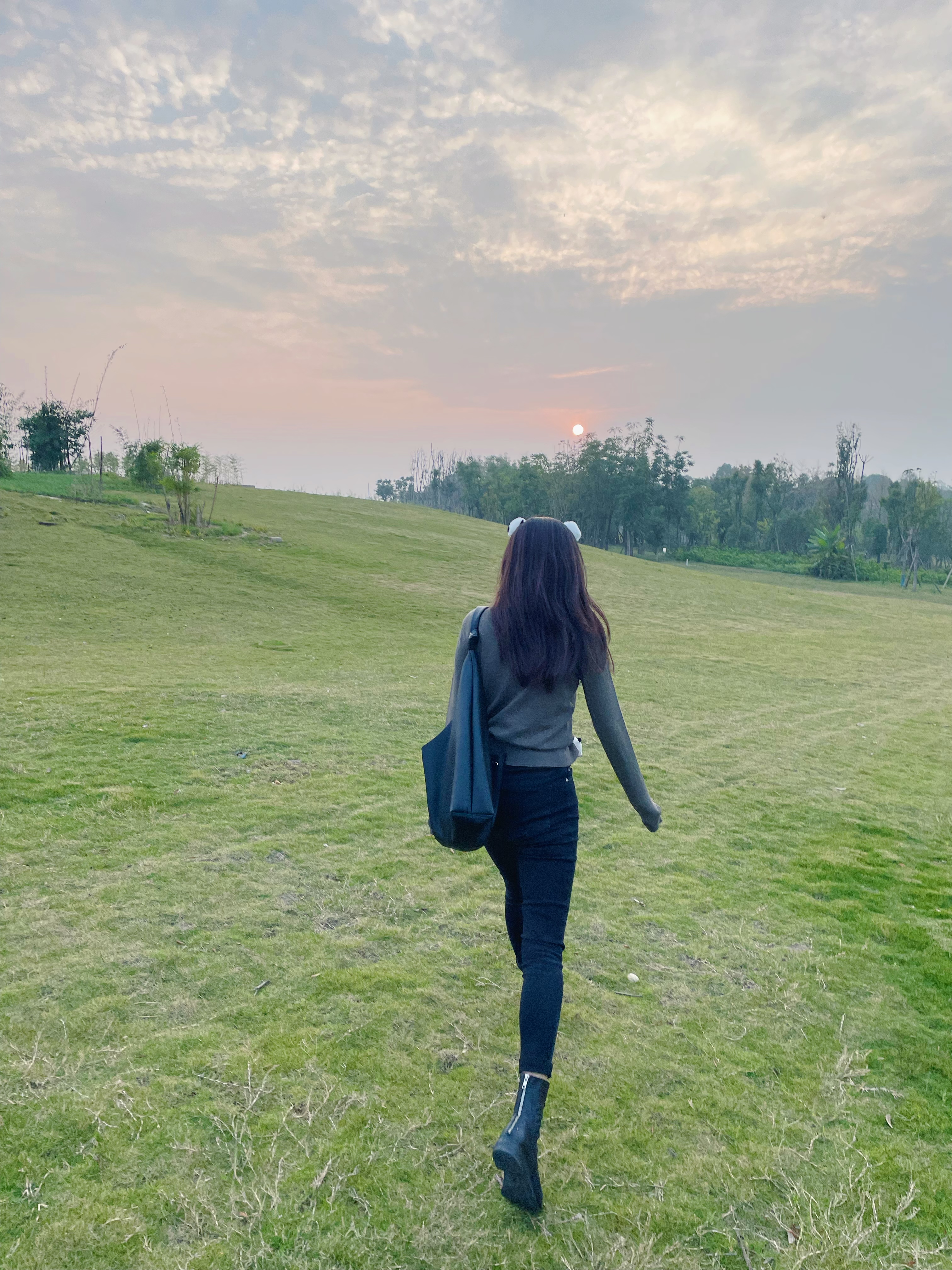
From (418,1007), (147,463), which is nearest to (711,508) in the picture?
(147,463)

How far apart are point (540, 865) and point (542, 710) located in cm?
52

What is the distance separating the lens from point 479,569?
1245 inches

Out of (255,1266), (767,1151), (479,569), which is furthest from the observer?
(479,569)

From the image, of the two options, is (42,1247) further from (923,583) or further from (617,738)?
(923,583)

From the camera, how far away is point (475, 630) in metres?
2.72

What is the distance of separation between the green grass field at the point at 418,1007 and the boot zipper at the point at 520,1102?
0.92 ft

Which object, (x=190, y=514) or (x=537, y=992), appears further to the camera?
(x=190, y=514)

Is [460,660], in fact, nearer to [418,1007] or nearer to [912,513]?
[418,1007]

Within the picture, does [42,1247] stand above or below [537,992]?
below

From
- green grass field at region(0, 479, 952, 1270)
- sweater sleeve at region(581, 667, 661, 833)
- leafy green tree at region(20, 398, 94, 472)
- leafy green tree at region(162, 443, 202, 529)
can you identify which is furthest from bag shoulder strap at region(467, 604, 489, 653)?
leafy green tree at region(20, 398, 94, 472)

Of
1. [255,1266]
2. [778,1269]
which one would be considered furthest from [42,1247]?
[778,1269]

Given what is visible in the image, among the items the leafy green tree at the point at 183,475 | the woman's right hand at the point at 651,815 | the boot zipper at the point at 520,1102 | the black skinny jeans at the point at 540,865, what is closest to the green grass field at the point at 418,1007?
the boot zipper at the point at 520,1102

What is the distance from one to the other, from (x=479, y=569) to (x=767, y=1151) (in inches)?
1155

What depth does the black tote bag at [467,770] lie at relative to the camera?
250 centimetres
